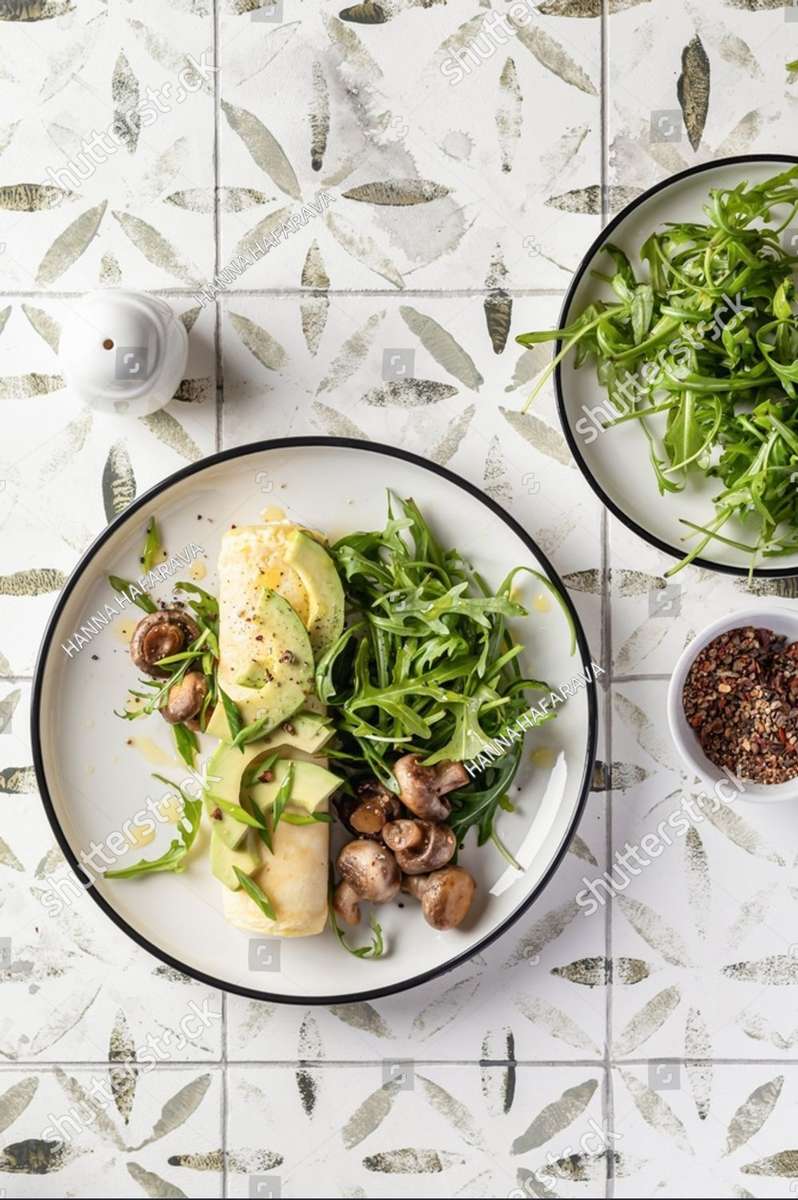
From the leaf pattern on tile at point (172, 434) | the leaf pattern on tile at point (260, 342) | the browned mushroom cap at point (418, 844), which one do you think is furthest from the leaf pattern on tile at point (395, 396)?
the browned mushroom cap at point (418, 844)

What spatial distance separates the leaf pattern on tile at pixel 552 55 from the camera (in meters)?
1.36

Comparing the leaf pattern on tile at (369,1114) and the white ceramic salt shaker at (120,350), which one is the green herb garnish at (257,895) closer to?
the leaf pattern on tile at (369,1114)

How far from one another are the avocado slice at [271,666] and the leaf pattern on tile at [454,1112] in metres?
0.52

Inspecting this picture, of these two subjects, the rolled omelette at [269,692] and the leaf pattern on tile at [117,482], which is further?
the leaf pattern on tile at [117,482]

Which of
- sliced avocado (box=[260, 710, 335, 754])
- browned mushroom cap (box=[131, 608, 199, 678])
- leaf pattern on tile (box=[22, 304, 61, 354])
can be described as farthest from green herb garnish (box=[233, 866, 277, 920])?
leaf pattern on tile (box=[22, 304, 61, 354])

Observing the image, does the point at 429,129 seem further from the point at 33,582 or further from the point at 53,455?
the point at 33,582

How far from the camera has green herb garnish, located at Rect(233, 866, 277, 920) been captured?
122 centimetres

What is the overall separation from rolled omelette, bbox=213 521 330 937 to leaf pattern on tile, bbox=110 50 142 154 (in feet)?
1.76

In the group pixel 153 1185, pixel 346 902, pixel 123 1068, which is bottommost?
pixel 153 1185

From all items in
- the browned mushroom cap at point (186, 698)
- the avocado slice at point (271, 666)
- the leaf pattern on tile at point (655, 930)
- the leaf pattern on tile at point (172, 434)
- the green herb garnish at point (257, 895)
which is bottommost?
the leaf pattern on tile at point (655, 930)

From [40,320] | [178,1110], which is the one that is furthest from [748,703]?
[40,320]

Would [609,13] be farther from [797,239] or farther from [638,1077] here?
[638,1077]

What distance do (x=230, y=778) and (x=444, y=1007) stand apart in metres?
0.41

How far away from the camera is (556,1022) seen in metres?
1.37
